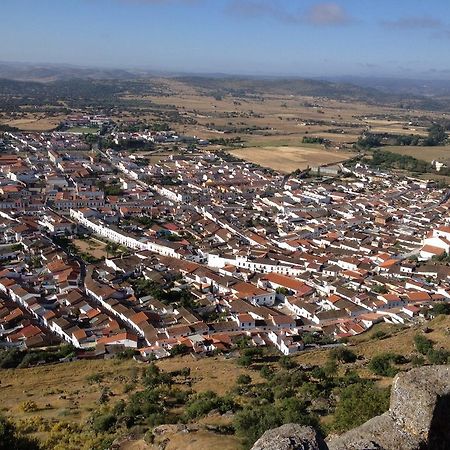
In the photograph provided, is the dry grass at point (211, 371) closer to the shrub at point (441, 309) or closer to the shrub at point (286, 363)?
the shrub at point (286, 363)

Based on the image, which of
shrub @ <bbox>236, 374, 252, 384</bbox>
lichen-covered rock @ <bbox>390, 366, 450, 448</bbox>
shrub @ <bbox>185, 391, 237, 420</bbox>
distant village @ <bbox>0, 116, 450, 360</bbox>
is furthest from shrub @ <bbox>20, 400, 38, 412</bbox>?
lichen-covered rock @ <bbox>390, 366, 450, 448</bbox>

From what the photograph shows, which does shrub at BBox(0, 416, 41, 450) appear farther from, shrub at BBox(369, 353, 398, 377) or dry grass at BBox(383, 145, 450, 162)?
dry grass at BBox(383, 145, 450, 162)

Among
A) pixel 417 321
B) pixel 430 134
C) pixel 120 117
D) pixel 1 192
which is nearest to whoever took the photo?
pixel 417 321

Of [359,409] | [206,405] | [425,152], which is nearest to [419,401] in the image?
[359,409]

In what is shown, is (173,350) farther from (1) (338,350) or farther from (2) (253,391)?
(1) (338,350)

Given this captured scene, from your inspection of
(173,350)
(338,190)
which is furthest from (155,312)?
(338,190)

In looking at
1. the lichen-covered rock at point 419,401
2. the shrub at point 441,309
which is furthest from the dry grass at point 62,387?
the shrub at point 441,309
